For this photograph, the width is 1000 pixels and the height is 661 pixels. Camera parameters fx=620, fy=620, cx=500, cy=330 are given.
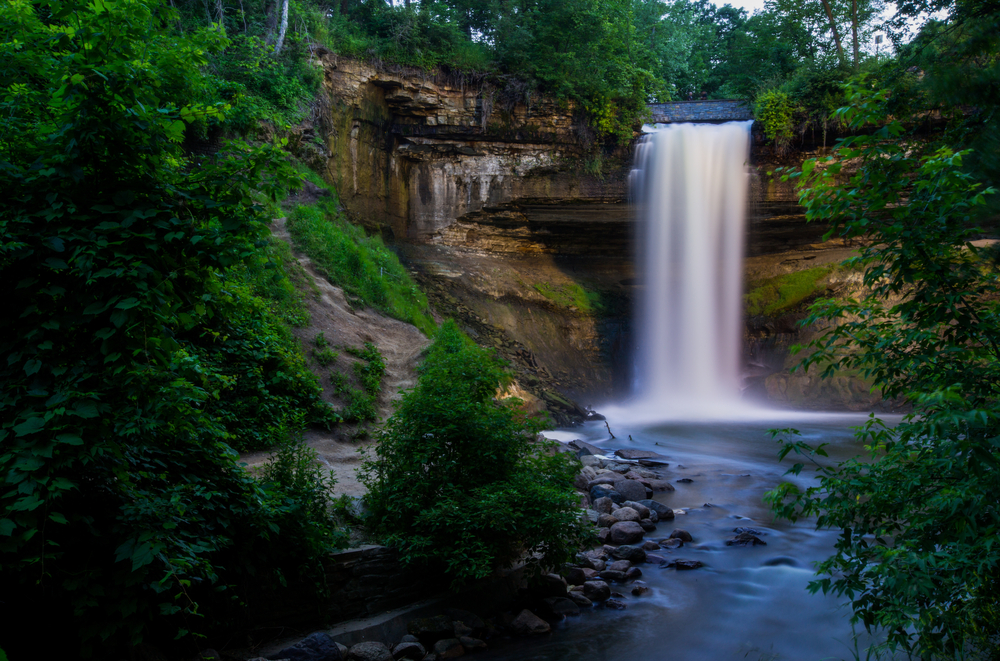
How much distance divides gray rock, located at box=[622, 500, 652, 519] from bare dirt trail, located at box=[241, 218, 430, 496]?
398 cm

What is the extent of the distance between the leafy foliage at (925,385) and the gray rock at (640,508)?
5322mm

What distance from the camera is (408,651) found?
531 cm

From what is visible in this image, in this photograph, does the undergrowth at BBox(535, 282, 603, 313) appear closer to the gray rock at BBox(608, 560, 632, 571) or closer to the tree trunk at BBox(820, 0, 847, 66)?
the tree trunk at BBox(820, 0, 847, 66)

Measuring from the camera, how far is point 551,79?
2123cm

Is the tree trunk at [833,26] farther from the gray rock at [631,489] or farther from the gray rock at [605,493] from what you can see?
the gray rock at [605,493]

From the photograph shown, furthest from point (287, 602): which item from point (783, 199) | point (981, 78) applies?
point (783, 199)

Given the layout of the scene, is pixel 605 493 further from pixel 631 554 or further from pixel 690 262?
pixel 690 262

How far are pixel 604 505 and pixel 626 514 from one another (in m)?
0.39

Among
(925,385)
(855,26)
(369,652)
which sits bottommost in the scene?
(369,652)

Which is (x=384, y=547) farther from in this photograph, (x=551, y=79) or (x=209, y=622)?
(x=551, y=79)

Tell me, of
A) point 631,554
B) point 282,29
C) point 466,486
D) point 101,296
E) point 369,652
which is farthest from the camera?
point 282,29

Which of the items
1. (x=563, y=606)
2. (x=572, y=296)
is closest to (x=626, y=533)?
(x=563, y=606)

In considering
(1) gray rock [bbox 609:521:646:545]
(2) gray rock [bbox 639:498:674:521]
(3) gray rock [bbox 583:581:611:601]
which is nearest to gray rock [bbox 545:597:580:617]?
(3) gray rock [bbox 583:581:611:601]

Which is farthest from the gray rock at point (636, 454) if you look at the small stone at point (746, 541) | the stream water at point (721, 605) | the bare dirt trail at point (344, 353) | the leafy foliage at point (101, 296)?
the leafy foliage at point (101, 296)
